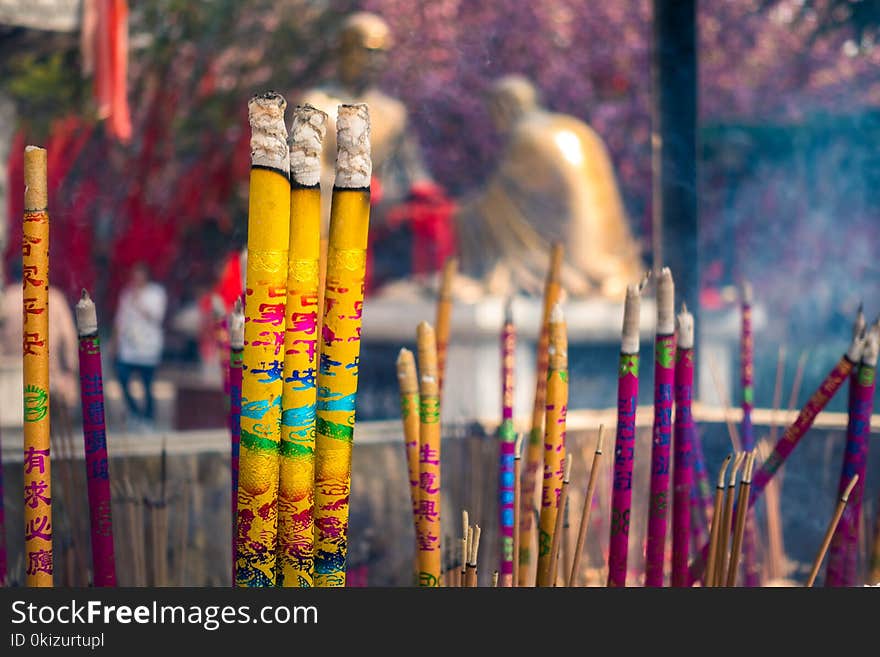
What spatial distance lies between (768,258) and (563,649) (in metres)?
5.92

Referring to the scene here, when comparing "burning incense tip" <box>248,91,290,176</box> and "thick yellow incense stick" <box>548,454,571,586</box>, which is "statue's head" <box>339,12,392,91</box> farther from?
"burning incense tip" <box>248,91,290,176</box>

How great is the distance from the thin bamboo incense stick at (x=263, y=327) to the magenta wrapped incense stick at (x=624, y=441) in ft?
0.95

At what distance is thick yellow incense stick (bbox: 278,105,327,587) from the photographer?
758mm

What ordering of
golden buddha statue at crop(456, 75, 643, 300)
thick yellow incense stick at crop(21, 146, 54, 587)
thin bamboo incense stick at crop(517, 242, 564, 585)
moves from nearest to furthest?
thick yellow incense stick at crop(21, 146, 54, 587), thin bamboo incense stick at crop(517, 242, 564, 585), golden buddha statue at crop(456, 75, 643, 300)

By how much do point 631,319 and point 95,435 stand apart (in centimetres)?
41

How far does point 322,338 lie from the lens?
80 centimetres

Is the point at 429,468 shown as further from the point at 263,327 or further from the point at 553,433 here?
the point at 263,327

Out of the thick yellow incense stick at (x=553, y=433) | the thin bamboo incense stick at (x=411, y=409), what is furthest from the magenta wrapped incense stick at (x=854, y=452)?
the thin bamboo incense stick at (x=411, y=409)

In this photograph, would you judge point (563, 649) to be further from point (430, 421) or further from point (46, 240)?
point (46, 240)

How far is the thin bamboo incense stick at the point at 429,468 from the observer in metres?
0.99

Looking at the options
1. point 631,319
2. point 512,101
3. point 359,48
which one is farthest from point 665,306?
point 359,48

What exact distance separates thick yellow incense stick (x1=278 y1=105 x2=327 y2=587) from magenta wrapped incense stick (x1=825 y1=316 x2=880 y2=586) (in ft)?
1.48

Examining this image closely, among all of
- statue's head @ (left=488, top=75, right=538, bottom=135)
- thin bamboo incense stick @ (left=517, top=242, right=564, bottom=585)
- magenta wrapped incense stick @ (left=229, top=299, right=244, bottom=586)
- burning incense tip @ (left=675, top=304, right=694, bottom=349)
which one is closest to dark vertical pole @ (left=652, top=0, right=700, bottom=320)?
thin bamboo incense stick @ (left=517, top=242, right=564, bottom=585)

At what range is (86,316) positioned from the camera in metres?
0.90
